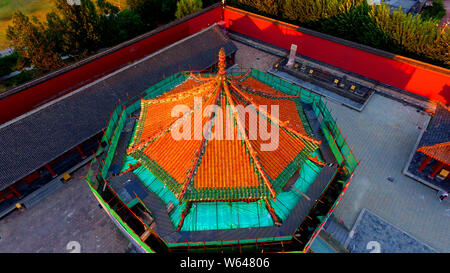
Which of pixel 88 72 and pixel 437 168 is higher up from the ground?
pixel 88 72

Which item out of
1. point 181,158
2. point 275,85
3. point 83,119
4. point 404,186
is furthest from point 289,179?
point 83,119

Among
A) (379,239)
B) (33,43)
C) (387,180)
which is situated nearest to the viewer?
(379,239)

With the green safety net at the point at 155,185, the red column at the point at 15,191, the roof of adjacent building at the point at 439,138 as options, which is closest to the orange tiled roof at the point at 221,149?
the green safety net at the point at 155,185

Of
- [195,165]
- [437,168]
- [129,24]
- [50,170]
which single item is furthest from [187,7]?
[437,168]

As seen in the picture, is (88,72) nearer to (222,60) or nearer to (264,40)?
(222,60)

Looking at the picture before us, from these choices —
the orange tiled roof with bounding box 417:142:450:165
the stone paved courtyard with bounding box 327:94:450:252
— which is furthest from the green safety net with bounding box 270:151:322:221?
the orange tiled roof with bounding box 417:142:450:165

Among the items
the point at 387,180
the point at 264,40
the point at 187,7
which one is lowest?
the point at 387,180

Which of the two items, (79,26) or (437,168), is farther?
(79,26)

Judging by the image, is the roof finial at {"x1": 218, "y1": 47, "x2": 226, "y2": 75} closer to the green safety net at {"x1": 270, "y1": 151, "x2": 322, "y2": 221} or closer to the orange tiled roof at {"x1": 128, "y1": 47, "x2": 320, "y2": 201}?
the orange tiled roof at {"x1": 128, "y1": 47, "x2": 320, "y2": 201}

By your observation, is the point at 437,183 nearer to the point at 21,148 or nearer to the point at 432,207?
the point at 432,207
